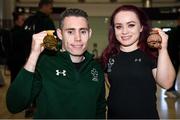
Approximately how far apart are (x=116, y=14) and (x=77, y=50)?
412 millimetres

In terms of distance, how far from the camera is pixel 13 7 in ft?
56.2

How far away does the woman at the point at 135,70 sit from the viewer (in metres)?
2.27

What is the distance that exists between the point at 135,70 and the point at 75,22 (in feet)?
1.62

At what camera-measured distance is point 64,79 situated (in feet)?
6.85

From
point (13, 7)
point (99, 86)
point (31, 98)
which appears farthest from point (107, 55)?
point (13, 7)

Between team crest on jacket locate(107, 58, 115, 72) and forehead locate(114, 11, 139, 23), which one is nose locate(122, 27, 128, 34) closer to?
forehead locate(114, 11, 139, 23)

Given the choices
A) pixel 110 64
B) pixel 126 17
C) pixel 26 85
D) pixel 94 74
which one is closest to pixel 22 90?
pixel 26 85

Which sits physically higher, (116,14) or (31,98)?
(116,14)

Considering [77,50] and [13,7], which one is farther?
[13,7]

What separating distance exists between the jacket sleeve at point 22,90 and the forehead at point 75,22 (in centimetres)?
34

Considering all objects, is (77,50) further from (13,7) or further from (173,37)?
(13,7)

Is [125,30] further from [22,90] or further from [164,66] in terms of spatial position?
[22,90]

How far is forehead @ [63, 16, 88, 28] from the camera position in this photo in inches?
82.5

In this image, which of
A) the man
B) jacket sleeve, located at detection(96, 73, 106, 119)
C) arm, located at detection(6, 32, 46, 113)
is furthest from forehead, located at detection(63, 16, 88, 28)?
jacket sleeve, located at detection(96, 73, 106, 119)
